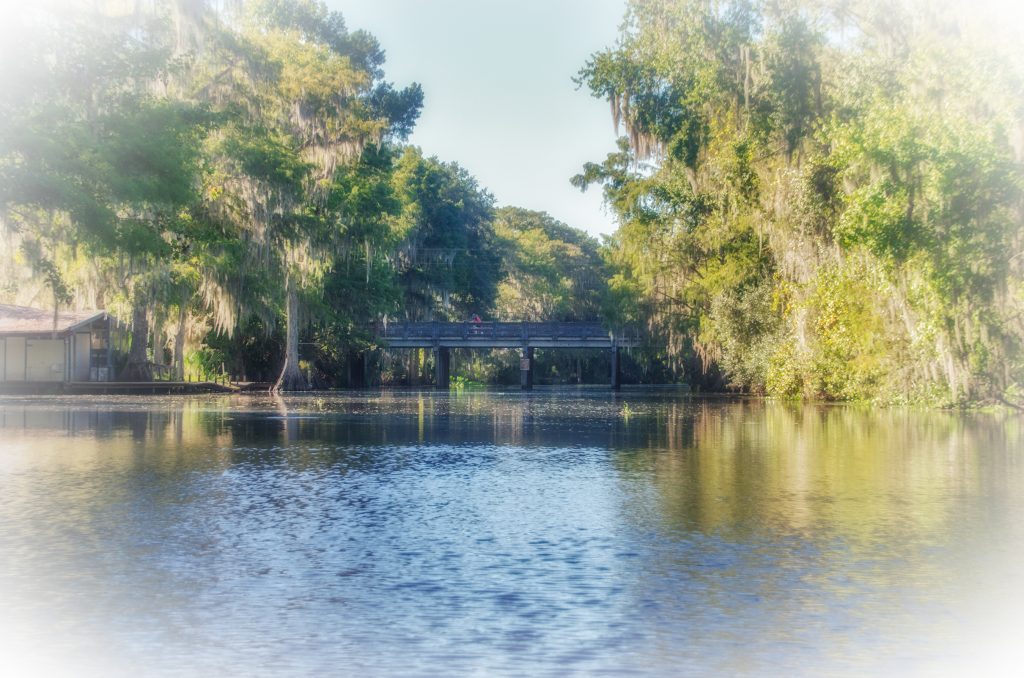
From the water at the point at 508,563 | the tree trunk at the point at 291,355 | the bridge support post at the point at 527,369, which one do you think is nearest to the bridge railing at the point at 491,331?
the bridge support post at the point at 527,369

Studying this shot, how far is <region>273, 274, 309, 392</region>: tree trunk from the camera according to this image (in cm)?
6141

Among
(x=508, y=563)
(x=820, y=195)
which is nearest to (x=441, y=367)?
(x=820, y=195)

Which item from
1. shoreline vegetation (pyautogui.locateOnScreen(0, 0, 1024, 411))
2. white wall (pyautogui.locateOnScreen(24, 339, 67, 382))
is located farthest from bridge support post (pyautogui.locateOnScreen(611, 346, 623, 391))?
white wall (pyautogui.locateOnScreen(24, 339, 67, 382))

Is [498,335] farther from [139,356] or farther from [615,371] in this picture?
[139,356]

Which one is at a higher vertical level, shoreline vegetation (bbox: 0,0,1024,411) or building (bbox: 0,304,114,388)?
shoreline vegetation (bbox: 0,0,1024,411)

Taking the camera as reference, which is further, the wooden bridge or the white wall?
the wooden bridge

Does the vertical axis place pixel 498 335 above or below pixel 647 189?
below

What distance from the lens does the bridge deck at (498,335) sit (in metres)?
85.0

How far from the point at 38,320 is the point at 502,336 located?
37.2m

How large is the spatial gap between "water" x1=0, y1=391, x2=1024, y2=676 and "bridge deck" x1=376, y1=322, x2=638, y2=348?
6443cm

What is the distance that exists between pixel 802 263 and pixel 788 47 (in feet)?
22.6

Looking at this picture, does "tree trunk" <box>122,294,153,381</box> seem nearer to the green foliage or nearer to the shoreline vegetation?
the shoreline vegetation

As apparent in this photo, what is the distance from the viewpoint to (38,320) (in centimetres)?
5556

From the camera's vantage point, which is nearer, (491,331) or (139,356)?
(139,356)
